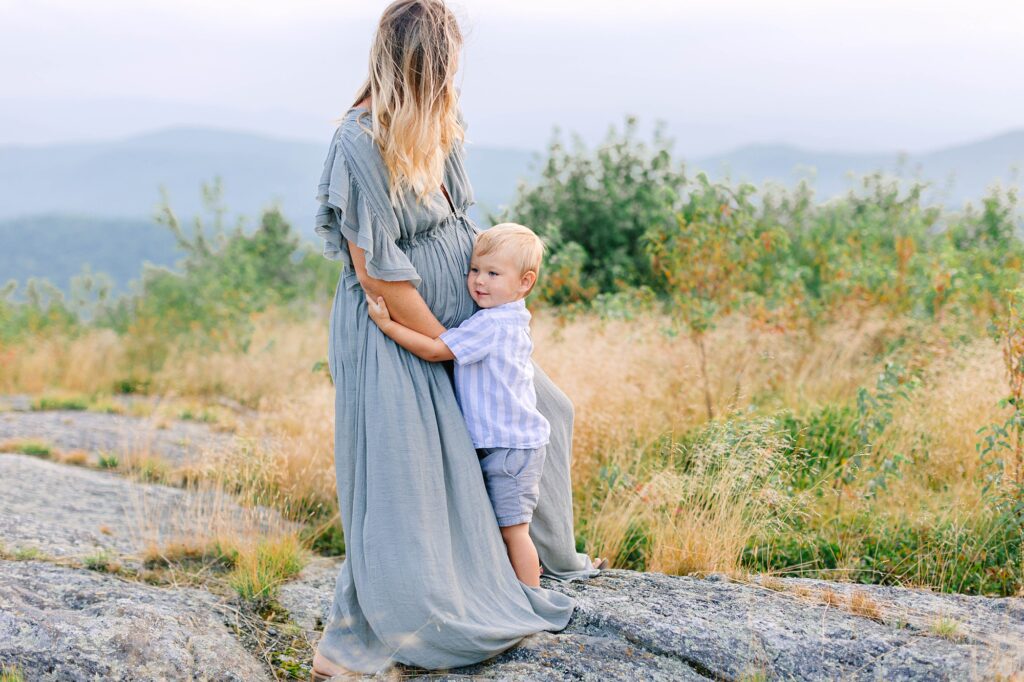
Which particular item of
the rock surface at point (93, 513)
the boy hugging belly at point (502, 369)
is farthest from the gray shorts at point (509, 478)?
the rock surface at point (93, 513)

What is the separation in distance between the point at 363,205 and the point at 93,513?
3.02 meters

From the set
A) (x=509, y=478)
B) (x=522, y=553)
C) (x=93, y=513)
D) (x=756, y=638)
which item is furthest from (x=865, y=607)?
(x=93, y=513)

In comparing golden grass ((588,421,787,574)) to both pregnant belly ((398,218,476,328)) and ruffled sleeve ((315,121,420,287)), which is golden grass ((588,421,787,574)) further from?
ruffled sleeve ((315,121,420,287))

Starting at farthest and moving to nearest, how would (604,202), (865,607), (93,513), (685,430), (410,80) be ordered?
(604,202) → (685,430) → (93,513) → (865,607) → (410,80)

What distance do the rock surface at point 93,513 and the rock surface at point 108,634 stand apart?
0.61 m

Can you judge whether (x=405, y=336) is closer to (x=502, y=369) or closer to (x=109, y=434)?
(x=502, y=369)

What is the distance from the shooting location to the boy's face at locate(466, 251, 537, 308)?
2.90 meters

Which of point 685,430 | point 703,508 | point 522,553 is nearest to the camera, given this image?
point 522,553

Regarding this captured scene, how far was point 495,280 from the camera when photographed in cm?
291

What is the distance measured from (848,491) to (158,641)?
117 inches

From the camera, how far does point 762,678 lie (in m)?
2.75

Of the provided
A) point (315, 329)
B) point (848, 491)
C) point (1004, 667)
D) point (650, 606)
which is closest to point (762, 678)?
point (650, 606)

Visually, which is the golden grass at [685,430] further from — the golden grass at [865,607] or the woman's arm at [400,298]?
the woman's arm at [400,298]

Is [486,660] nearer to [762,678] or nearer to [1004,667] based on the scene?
[762,678]
